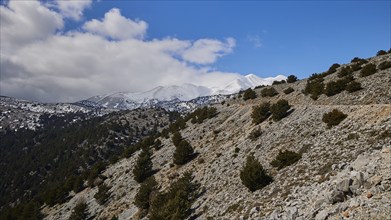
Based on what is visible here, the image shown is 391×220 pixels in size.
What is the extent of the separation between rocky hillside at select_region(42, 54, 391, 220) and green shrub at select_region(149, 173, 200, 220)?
36.5 inches

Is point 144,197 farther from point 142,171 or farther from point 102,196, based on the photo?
point 102,196

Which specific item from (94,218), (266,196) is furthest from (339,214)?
(94,218)

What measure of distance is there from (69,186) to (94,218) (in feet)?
84.3

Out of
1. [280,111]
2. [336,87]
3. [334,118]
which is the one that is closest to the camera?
[334,118]

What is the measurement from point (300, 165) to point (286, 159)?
224 centimetres

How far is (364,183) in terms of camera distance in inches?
691

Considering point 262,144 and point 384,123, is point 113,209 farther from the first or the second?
point 384,123

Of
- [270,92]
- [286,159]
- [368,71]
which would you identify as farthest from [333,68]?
[286,159]

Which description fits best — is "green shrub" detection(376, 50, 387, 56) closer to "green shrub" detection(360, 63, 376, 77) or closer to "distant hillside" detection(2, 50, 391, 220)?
"distant hillside" detection(2, 50, 391, 220)

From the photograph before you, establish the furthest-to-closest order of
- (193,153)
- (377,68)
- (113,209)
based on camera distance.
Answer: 1. (193,153)
2. (113,209)
3. (377,68)

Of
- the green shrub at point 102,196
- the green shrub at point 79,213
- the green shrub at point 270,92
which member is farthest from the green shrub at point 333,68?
the green shrub at point 79,213

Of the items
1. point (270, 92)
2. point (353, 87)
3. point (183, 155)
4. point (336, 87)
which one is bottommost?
point (183, 155)

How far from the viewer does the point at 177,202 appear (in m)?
31.8

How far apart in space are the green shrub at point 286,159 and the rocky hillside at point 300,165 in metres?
0.43
